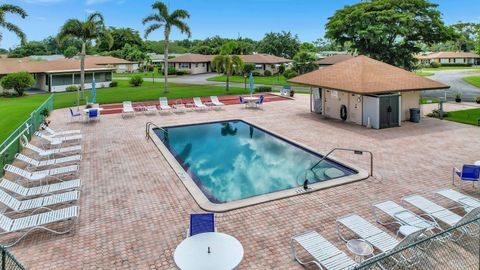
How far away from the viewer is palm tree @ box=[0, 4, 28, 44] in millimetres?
22916

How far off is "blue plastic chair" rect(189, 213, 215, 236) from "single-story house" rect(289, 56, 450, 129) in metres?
14.4

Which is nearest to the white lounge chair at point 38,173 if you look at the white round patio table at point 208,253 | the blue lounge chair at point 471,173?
the white round patio table at point 208,253

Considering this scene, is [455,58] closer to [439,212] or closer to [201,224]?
[439,212]

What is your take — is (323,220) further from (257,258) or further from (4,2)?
(4,2)

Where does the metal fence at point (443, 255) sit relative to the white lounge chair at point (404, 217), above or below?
below

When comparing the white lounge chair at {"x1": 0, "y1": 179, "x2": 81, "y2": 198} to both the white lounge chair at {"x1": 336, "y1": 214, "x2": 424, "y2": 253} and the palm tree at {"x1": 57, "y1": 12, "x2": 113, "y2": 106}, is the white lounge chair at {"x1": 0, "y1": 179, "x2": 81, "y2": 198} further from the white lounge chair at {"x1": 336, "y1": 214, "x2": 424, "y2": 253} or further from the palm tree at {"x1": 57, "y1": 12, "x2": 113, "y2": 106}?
the palm tree at {"x1": 57, "y1": 12, "x2": 113, "y2": 106}

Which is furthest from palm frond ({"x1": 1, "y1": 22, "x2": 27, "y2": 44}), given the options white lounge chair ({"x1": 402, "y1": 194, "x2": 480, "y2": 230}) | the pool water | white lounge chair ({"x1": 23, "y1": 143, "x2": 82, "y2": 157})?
white lounge chair ({"x1": 402, "y1": 194, "x2": 480, "y2": 230})

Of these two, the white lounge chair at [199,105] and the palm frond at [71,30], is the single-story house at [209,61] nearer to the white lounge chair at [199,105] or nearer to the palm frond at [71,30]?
the palm frond at [71,30]

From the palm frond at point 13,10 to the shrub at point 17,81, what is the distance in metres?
20.1

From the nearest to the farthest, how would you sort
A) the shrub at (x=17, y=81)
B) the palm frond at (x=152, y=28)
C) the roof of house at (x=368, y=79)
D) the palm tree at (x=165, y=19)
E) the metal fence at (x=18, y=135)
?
the metal fence at (x=18, y=135), the roof of house at (x=368, y=79), the palm tree at (x=165, y=19), the palm frond at (x=152, y=28), the shrub at (x=17, y=81)

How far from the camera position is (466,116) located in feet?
77.1

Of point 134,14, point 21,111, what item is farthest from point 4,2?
point 134,14

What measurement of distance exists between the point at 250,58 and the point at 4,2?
162ft

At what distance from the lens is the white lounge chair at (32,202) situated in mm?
9188
